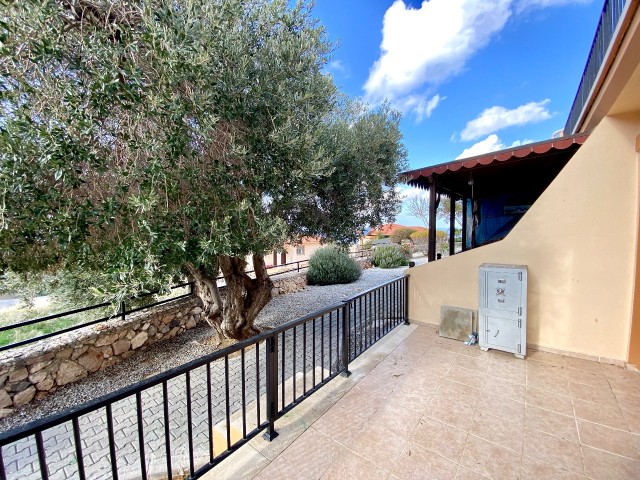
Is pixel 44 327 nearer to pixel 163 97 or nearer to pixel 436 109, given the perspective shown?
pixel 163 97

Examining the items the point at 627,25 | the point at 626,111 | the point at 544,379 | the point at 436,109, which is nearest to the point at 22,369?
the point at 544,379

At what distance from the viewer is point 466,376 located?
2770 mm

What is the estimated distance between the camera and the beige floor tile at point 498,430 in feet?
6.30

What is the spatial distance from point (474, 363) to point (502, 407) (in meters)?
0.76

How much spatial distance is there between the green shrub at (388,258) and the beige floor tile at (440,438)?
12060mm

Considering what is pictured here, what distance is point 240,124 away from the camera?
2.72 meters

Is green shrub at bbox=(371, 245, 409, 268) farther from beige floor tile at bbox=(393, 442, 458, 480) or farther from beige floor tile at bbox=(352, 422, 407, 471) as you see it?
beige floor tile at bbox=(393, 442, 458, 480)

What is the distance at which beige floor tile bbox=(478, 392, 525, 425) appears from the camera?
7.16ft

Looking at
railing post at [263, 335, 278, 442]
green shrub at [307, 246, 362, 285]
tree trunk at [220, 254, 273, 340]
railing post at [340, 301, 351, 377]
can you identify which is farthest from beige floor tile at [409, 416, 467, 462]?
green shrub at [307, 246, 362, 285]

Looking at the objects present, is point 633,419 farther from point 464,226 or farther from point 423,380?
point 464,226

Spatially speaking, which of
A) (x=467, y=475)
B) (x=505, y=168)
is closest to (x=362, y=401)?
(x=467, y=475)

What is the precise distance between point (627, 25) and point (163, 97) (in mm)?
3150

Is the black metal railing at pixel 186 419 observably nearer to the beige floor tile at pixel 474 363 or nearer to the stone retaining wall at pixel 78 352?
the stone retaining wall at pixel 78 352

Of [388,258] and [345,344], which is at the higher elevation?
[345,344]
